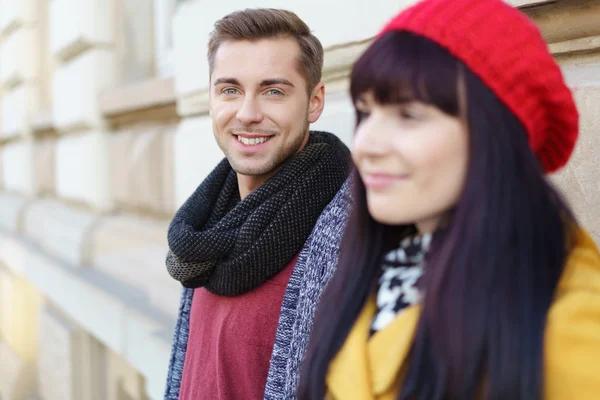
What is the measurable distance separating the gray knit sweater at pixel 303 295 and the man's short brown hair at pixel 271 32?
0.41 meters

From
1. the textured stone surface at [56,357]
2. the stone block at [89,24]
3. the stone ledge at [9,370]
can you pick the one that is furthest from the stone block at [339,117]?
the stone ledge at [9,370]

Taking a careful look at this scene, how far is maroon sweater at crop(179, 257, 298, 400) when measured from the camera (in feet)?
5.10

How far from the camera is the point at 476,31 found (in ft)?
2.98

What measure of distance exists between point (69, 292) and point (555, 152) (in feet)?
13.0

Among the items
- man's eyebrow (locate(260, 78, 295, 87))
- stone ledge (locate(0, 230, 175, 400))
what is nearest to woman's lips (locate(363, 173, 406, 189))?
man's eyebrow (locate(260, 78, 295, 87))

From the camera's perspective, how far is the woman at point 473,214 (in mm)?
839

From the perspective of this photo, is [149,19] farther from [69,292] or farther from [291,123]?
[291,123]

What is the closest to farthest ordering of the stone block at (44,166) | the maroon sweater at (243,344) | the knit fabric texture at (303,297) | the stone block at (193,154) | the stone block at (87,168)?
1. the knit fabric texture at (303,297)
2. the maroon sweater at (243,344)
3. the stone block at (193,154)
4. the stone block at (87,168)
5. the stone block at (44,166)

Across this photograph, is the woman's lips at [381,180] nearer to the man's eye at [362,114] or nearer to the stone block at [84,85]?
the man's eye at [362,114]

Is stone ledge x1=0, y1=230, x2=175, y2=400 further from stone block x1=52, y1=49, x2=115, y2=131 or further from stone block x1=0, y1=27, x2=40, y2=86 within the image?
stone block x1=0, y1=27, x2=40, y2=86

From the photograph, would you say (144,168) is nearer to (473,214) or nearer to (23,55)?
(23,55)

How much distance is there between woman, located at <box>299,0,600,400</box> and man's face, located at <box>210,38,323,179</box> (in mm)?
675

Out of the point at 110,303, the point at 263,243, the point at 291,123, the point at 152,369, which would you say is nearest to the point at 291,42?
the point at 291,123

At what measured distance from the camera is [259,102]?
5.45ft
